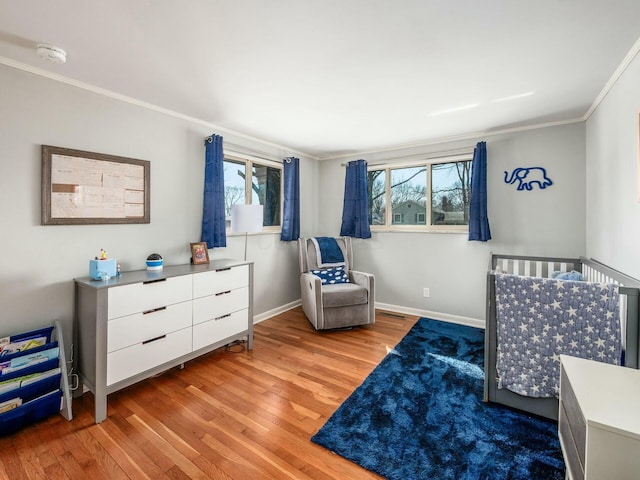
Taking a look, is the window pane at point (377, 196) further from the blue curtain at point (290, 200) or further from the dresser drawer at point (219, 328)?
the dresser drawer at point (219, 328)

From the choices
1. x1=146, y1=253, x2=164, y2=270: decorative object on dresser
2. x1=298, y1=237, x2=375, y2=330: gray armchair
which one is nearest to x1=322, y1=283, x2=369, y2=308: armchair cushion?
x1=298, y1=237, x2=375, y2=330: gray armchair

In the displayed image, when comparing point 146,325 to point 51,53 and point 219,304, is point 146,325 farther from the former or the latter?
point 51,53

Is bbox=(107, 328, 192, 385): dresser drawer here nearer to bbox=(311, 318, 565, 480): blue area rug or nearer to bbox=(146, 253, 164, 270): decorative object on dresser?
bbox=(146, 253, 164, 270): decorative object on dresser

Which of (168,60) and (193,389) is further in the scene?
(193,389)

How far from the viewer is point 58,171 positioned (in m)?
2.07

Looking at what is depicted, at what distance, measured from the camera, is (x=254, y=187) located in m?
3.67

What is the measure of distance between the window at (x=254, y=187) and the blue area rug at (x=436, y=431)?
2303 mm

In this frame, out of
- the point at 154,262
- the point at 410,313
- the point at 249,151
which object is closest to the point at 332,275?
the point at 410,313

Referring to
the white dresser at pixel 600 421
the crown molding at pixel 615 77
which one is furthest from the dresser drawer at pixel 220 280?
the crown molding at pixel 615 77

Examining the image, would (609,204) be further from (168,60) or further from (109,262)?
(109,262)

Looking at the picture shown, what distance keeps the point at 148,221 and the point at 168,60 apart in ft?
4.31

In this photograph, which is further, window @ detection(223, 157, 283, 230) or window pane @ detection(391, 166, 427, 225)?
window pane @ detection(391, 166, 427, 225)

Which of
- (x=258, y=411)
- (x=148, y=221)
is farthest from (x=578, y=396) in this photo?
(x=148, y=221)

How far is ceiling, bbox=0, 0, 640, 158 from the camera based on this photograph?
1.44 metres
